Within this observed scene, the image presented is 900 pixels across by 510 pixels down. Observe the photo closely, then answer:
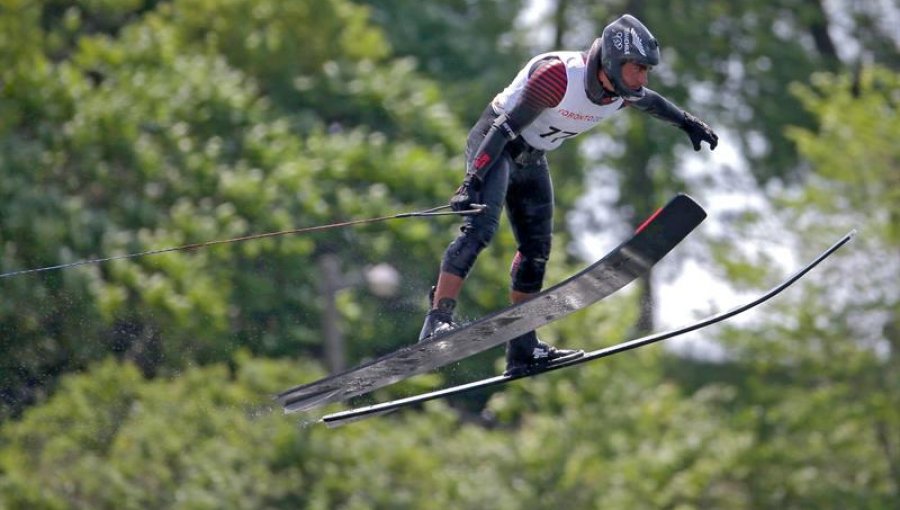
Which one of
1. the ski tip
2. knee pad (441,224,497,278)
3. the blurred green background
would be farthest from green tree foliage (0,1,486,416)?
knee pad (441,224,497,278)

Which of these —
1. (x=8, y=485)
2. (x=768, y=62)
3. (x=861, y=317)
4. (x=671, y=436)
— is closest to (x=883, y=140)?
(x=861, y=317)

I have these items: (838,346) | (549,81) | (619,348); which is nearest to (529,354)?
(619,348)

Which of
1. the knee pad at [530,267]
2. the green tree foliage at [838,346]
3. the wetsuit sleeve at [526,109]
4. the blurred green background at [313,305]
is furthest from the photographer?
the green tree foliage at [838,346]

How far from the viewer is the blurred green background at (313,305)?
1692 cm

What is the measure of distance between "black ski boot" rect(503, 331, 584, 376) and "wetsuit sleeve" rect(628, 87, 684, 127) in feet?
5.06

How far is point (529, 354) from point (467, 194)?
1363 millimetres

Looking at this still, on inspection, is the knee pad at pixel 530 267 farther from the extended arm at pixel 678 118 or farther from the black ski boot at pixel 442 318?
the extended arm at pixel 678 118

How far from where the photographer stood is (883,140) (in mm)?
23281

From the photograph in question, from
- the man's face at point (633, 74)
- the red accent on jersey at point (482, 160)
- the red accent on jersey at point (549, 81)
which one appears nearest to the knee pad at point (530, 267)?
the red accent on jersey at point (482, 160)

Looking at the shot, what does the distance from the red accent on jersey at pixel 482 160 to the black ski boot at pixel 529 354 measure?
1352 millimetres

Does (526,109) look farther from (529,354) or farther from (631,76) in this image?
(529,354)

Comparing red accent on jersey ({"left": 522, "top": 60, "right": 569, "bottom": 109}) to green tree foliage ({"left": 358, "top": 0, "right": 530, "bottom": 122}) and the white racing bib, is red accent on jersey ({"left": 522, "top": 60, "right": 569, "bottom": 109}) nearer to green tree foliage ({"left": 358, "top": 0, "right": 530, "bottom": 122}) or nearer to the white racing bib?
the white racing bib

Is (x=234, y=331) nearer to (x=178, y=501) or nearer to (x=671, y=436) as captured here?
(x=178, y=501)

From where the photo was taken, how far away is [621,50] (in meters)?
8.70
